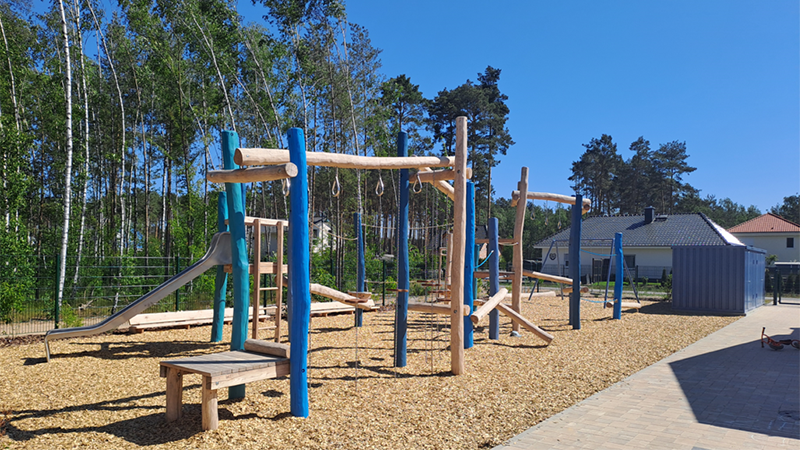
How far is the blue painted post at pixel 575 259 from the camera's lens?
11.0 m

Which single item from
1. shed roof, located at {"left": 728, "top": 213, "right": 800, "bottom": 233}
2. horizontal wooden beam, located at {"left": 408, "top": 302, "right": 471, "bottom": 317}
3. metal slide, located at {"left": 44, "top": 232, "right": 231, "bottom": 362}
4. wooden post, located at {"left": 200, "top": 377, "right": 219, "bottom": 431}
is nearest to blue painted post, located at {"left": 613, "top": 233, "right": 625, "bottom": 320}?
horizontal wooden beam, located at {"left": 408, "top": 302, "right": 471, "bottom": 317}

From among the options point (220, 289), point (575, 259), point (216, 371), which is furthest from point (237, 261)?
point (575, 259)

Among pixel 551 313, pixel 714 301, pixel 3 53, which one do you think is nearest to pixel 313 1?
pixel 3 53

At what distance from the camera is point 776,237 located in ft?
130

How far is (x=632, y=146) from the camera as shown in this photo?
183ft

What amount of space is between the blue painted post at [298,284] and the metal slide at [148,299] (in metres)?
2.76

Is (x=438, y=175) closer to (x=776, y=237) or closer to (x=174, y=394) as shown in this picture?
(x=174, y=394)

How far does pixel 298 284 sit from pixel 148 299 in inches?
129

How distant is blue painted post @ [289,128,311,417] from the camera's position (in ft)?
15.9

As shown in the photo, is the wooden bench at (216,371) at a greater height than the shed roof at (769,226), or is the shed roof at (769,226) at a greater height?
the shed roof at (769,226)

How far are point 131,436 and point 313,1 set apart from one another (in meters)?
17.6

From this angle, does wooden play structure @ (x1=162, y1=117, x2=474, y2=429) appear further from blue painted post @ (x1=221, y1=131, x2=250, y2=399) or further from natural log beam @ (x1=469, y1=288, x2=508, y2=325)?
natural log beam @ (x1=469, y1=288, x2=508, y2=325)

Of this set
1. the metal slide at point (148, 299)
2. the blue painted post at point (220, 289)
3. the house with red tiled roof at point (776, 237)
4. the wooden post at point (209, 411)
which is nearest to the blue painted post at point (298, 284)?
the wooden post at point (209, 411)

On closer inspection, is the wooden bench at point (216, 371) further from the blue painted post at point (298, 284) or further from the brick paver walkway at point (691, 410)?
the brick paver walkway at point (691, 410)
